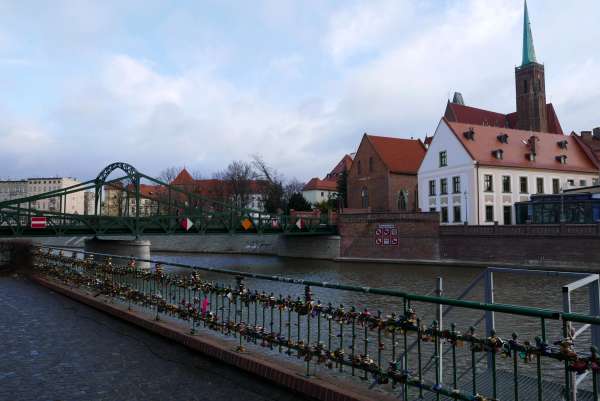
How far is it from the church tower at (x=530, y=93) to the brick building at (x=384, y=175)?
1649 centimetres

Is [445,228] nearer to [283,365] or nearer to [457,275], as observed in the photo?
[457,275]

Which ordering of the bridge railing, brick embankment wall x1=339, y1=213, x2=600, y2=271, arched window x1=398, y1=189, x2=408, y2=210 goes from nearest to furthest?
1. the bridge railing
2. brick embankment wall x1=339, y1=213, x2=600, y2=271
3. arched window x1=398, y1=189, x2=408, y2=210

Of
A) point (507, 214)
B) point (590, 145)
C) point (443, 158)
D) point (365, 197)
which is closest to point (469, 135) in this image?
point (443, 158)

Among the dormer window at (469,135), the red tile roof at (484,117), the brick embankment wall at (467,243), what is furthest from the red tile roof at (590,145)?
the brick embankment wall at (467,243)

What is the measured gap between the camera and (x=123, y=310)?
9.53m

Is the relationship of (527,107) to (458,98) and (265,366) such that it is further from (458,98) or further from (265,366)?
(265,366)

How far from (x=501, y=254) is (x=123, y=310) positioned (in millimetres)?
28743

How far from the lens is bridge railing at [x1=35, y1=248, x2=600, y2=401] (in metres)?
3.77

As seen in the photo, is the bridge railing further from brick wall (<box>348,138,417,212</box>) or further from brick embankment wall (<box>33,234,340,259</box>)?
brick wall (<box>348,138,417,212</box>)

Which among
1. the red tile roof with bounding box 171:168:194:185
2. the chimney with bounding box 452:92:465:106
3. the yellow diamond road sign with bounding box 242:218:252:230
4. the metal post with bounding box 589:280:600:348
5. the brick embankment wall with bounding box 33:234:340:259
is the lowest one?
the brick embankment wall with bounding box 33:234:340:259

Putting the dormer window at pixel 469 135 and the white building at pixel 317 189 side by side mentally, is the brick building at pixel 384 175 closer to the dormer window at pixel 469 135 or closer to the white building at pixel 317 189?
the dormer window at pixel 469 135

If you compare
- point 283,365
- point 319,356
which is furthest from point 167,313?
point 319,356

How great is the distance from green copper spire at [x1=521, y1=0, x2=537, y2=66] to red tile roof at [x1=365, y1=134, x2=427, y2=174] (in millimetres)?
20395

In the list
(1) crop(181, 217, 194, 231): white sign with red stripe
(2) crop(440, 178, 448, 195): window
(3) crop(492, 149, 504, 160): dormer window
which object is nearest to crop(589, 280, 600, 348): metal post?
(1) crop(181, 217, 194, 231): white sign with red stripe
